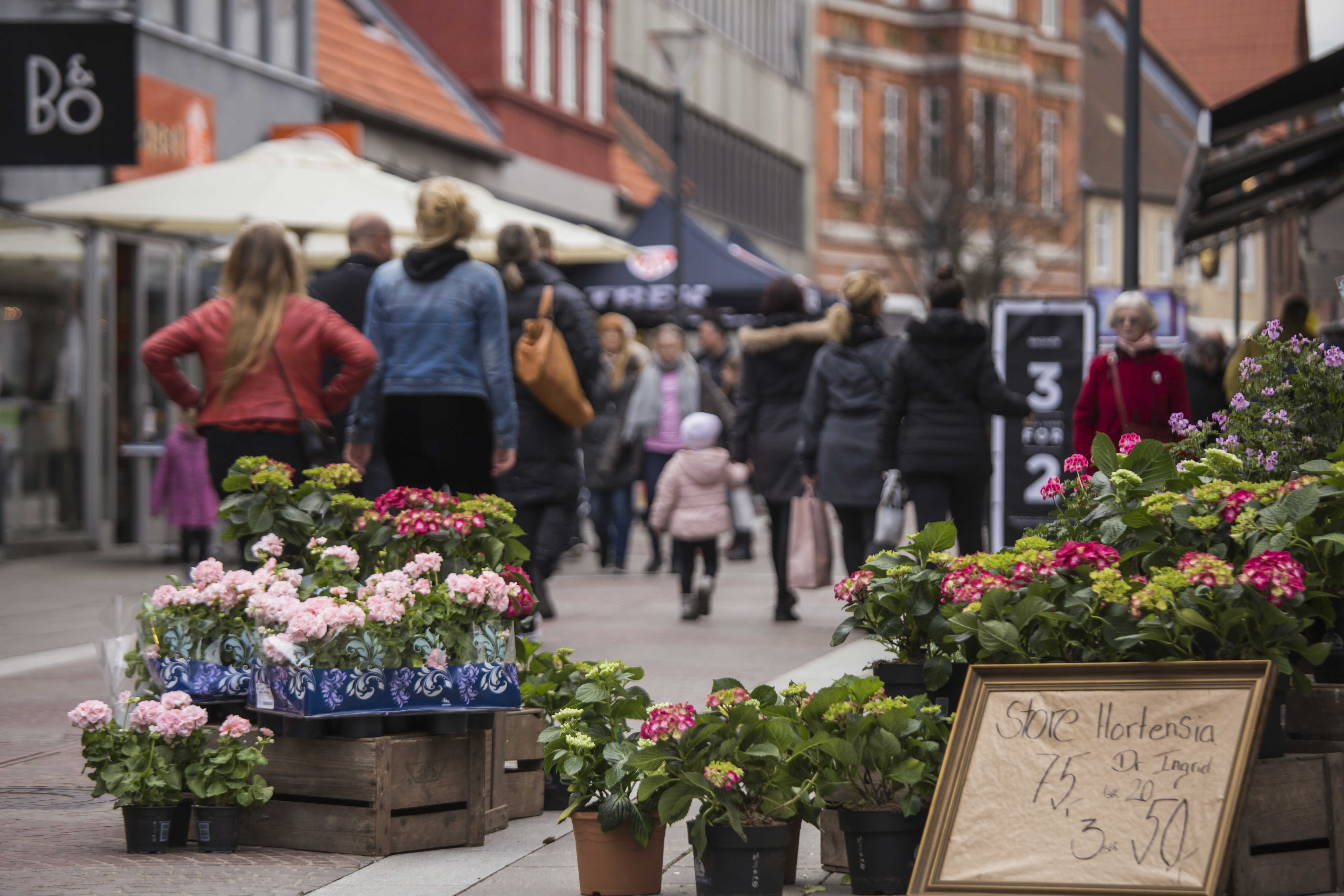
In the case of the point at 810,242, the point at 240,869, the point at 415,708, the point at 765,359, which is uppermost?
the point at 810,242

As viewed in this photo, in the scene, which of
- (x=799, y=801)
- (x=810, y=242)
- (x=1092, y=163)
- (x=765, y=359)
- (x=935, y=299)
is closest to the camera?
(x=799, y=801)

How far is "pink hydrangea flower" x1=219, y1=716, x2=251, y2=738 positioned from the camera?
206 inches

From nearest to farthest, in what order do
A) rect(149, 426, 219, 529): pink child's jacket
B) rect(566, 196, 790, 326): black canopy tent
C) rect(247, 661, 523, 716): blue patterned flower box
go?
rect(247, 661, 523, 716): blue patterned flower box
rect(149, 426, 219, 529): pink child's jacket
rect(566, 196, 790, 326): black canopy tent

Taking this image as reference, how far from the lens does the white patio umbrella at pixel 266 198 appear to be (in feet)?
43.6

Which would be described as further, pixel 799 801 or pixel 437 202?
pixel 437 202

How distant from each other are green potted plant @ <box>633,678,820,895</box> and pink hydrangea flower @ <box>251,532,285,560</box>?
165 centimetres

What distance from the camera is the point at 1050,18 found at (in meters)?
63.4

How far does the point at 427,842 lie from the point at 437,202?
136 inches

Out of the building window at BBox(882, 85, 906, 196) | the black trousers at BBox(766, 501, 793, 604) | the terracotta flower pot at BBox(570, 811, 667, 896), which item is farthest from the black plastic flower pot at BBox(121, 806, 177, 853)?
the building window at BBox(882, 85, 906, 196)

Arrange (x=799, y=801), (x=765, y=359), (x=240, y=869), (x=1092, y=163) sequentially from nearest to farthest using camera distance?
(x=799, y=801) → (x=240, y=869) → (x=765, y=359) → (x=1092, y=163)

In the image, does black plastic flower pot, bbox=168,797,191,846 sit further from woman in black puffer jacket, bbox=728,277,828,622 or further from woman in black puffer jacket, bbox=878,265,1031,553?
woman in black puffer jacket, bbox=728,277,828,622

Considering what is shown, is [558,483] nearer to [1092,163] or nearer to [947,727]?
[947,727]

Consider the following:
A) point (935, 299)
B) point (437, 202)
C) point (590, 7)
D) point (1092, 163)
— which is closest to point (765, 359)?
point (935, 299)

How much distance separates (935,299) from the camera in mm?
9992
